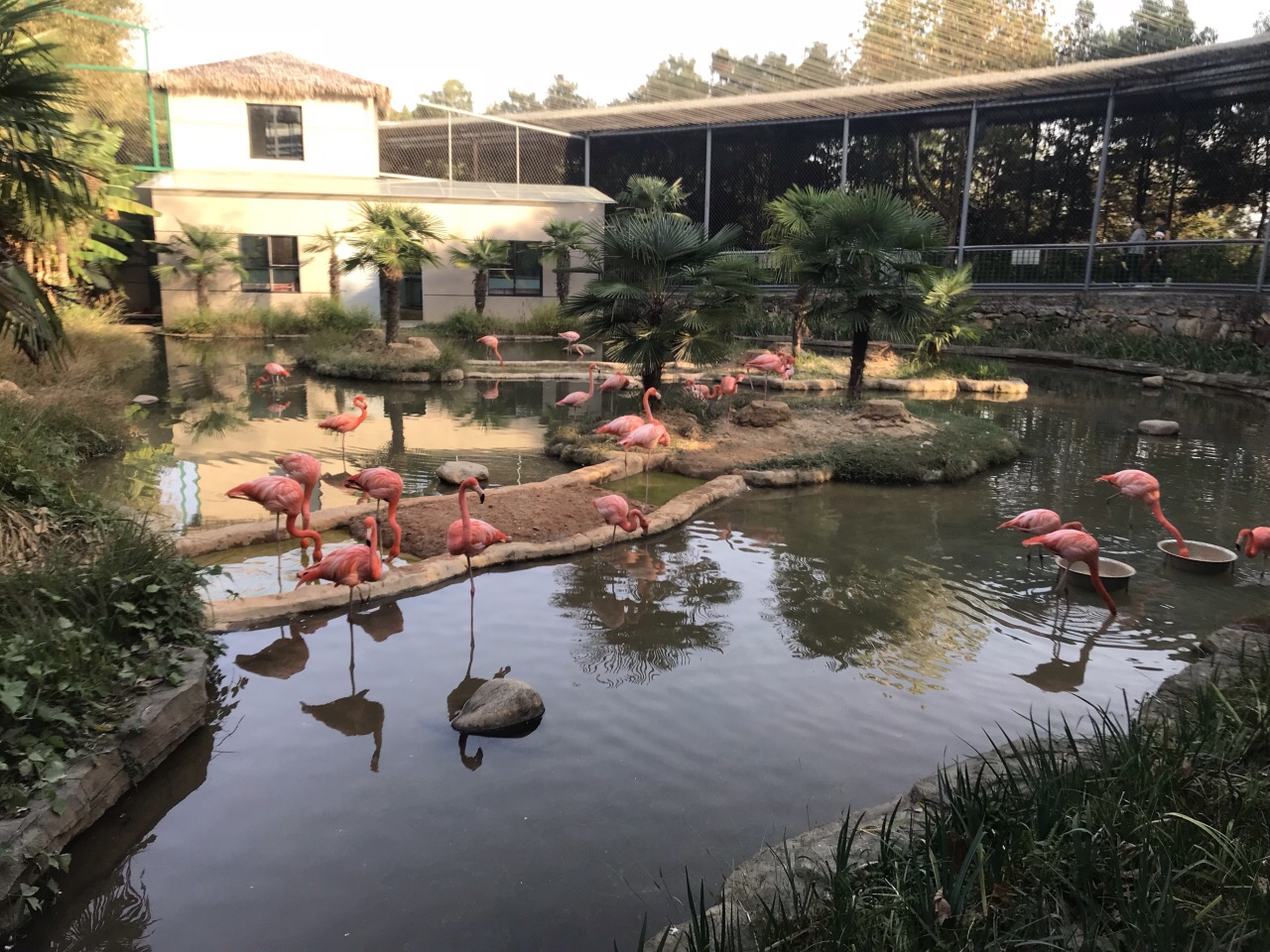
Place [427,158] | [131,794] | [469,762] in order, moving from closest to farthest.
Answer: [131,794], [469,762], [427,158]

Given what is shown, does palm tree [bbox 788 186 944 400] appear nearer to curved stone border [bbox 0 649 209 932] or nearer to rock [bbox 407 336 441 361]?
rock [bbox 407 336 441 361]

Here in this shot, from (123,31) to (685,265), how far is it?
21154mm

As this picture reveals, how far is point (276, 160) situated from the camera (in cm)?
2520

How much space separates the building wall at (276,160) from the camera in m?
24.3

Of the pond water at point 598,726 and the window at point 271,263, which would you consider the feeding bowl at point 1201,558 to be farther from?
the window at point 271,263

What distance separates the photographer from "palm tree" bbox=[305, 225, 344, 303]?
904 inches

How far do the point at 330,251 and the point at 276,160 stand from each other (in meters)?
3.82

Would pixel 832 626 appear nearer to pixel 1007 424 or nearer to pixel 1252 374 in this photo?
pixel 1007 424

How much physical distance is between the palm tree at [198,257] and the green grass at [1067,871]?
22687 mm

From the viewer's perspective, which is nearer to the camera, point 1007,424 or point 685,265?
point 685,265

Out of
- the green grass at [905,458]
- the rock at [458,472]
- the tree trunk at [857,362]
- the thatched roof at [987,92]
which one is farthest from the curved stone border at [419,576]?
the thatched roof at [987,92]

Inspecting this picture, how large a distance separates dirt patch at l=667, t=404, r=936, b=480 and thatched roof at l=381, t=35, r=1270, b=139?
1141 centimetres

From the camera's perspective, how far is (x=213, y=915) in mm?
3209

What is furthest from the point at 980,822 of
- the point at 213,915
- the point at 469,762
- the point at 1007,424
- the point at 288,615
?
the point at 1007,424
